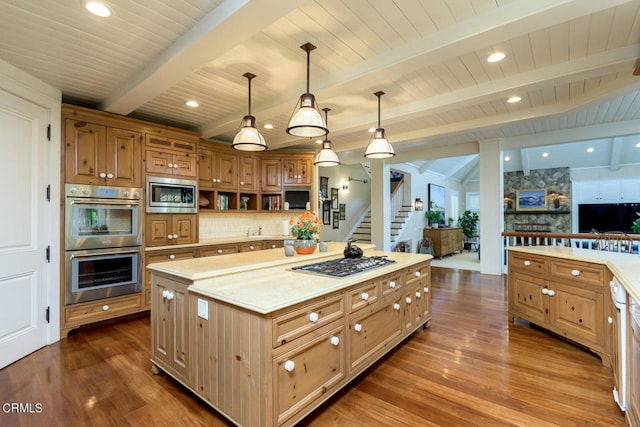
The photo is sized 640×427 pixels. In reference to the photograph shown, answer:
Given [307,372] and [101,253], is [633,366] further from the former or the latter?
[101,253]

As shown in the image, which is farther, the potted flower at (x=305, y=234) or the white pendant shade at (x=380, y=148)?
the white pendant shade at (x=380, y=148)

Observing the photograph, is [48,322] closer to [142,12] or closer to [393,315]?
[142,12]

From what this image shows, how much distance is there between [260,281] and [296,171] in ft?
12.4

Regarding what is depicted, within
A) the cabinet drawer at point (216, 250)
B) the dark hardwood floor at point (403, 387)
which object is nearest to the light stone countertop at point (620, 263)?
the dark hardwood floor at point (403, 387)

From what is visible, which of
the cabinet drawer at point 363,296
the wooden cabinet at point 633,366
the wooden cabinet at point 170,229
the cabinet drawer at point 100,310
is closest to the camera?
the wooden cabinet at point 633,366

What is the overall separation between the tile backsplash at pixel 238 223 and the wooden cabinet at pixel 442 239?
16.5 ft

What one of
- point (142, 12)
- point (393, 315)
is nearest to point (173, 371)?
point (393, 315)

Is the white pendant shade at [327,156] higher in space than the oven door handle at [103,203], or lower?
higher

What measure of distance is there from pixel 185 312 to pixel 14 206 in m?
2.10

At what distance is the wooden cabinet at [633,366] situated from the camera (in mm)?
1490

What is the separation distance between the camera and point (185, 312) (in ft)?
6.82

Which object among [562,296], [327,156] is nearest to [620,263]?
[562,296]

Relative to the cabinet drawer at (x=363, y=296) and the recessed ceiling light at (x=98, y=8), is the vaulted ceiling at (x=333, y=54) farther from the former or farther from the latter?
the cabinet drawer at (x=363, y=296)

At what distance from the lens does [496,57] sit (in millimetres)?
2791
